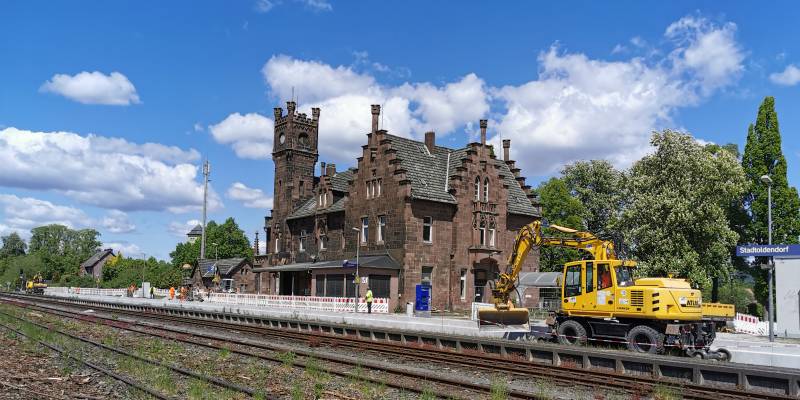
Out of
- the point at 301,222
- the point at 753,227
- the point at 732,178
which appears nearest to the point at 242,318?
the point at 301,222

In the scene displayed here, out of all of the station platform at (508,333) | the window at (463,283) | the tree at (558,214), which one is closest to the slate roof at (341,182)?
the window at (463,283)

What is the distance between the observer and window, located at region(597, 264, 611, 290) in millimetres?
23164

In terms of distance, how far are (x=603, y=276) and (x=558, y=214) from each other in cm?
4721

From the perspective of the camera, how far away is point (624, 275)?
2328cm

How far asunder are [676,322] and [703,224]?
26207mm

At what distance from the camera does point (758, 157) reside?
171 ft

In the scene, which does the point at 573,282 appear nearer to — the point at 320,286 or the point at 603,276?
the point at 603,276

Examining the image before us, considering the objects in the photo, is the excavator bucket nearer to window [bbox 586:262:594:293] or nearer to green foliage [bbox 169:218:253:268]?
window [bbox 586:262:594:293]

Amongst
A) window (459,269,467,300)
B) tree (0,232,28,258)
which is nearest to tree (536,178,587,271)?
window (459,269,467,300)

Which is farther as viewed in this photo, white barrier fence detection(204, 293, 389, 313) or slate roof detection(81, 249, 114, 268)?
slate roof detection(81, 249, 114, 268)

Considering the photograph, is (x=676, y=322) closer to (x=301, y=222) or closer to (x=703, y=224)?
(x=703, y=224)

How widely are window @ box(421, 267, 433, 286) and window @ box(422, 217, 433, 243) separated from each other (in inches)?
77.6

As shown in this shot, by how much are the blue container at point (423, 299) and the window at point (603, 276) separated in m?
22.4

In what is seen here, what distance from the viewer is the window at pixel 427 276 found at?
46.5 meters
